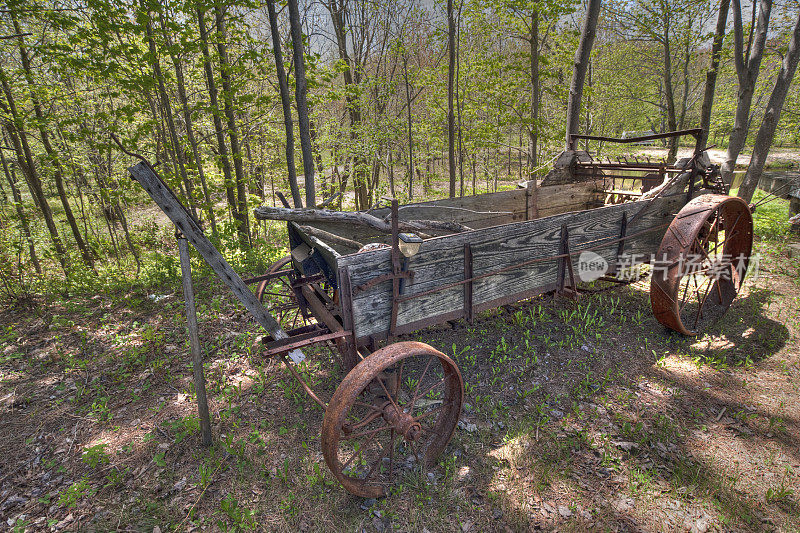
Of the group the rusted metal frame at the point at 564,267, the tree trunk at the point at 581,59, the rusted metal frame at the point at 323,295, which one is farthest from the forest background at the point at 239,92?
the rusted metal frame at the point at 564,267

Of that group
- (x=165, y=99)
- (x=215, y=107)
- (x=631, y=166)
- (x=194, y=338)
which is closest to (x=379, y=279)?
(x=194, y=338)

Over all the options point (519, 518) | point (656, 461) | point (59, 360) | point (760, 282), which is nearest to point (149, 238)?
point (59, 360)

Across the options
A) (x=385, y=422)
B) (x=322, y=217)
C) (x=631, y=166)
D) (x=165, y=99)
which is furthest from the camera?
(x=165, y=99)

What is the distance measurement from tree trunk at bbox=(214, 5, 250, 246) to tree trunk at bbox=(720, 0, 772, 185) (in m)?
8.70

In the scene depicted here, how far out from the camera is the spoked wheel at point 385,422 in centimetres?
218

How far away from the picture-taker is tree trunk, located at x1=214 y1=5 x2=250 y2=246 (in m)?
5.75

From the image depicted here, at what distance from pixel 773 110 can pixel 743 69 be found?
1074 mm

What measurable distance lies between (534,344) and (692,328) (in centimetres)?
186

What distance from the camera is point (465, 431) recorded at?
9.95ft

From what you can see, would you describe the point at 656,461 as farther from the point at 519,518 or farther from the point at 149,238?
the point at 149,238

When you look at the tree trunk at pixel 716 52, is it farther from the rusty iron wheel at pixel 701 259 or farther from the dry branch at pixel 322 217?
the dry branch at pixel 322 217

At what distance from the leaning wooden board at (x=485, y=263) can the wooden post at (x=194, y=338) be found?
1069mm

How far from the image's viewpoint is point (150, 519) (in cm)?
235

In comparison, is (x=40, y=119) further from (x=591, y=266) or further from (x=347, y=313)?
(x=591, y=266)
